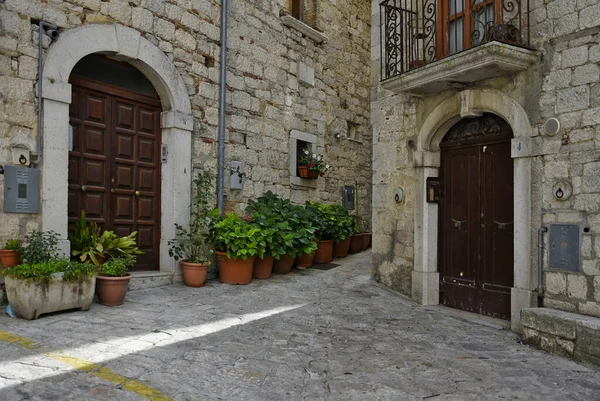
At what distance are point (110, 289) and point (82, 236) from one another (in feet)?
2.93

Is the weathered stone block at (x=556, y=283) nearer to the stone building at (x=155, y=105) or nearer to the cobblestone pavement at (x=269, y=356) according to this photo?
the cobblestone pavement at (x=269, y=356)

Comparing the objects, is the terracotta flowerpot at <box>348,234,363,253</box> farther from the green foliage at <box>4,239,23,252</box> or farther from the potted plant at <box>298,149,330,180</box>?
the green foliage at <box>4,239,23,252</box>

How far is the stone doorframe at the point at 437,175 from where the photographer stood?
4734mm

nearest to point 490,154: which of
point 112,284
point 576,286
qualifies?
point 576,286

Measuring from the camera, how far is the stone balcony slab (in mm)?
4566

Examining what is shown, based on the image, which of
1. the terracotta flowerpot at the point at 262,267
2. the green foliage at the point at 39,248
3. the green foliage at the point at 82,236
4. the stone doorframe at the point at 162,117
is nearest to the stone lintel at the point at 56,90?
the stone doorframe at the point at 162,117

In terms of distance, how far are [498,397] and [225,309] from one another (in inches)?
114

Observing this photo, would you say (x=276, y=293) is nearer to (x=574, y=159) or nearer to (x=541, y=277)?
(x=541, y=277)

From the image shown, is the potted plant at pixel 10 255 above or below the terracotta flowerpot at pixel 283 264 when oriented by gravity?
above

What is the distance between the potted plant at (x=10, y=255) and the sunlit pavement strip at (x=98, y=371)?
1155 millimetres

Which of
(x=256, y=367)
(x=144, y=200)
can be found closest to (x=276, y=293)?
(x=144, y=200)

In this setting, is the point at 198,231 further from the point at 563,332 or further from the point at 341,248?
the point at 563,332

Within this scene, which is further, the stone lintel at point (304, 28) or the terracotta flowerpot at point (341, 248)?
the terracotta flowerpot at point (341, 248)

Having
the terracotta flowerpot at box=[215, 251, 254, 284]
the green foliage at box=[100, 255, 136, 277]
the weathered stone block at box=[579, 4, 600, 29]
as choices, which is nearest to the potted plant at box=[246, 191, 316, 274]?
the terracotta flowerpot at box=[215, 251, 254, 284]
